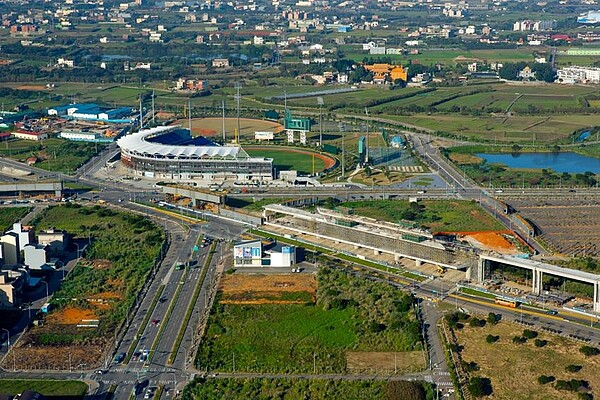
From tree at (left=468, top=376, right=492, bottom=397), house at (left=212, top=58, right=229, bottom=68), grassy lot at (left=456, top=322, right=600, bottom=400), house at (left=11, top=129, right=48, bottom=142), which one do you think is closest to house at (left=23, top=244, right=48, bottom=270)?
grassy lot at (left=456, top=322, right=600, bottom=400)

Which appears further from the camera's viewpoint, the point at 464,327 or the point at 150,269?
the point at 150,269

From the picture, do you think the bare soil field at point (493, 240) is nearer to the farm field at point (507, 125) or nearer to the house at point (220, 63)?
the farm field at point (507, 125)

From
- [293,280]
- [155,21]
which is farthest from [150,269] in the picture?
[155,21]

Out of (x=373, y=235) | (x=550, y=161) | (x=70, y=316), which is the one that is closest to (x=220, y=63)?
(x=550, y=161)

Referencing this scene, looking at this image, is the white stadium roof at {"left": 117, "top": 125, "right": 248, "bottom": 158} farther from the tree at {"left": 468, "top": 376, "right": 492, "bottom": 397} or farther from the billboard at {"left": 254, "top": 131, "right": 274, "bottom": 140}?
the tree at {"left": 468, "top": 376, "right": 492, "bottom": 397}

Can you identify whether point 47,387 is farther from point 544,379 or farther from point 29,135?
point 29,135

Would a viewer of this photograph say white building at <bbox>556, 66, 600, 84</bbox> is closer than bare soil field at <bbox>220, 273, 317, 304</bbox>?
No

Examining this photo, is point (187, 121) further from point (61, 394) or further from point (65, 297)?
point (61, 394)

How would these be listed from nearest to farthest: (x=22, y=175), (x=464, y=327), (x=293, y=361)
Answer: (x=293, y=361), (x=464, y=327), (x=22, y=175)
